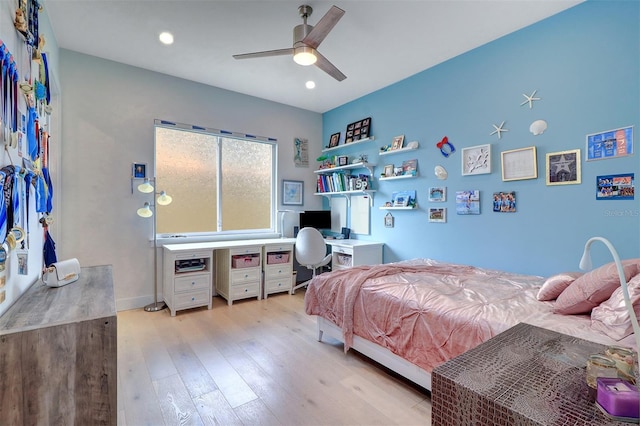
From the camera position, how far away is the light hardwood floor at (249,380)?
1.68 metres

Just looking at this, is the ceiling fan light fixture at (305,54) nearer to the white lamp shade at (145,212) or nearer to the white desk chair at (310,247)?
the white desk chair at (310,247)

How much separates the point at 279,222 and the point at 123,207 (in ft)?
6.67

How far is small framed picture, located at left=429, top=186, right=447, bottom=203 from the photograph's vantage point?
10.6 ft

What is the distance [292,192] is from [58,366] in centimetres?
376

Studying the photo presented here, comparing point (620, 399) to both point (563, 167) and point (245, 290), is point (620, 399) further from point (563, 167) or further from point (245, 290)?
point (245, 290)

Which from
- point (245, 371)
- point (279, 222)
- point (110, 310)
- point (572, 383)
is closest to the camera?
point (572, 383)

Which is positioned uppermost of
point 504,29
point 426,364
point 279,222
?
point 504,29

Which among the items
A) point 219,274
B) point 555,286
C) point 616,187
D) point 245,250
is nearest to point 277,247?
point 245,250

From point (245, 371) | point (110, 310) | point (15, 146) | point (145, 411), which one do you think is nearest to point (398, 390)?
point (245, 371)

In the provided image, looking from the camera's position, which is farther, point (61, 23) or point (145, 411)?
point (61, 23)

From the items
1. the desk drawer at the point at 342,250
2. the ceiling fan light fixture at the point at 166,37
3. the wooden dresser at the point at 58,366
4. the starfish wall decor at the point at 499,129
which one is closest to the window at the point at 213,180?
the ceiling fan light fixture at the point at 166,37

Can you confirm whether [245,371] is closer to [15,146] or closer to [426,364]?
[426,364]

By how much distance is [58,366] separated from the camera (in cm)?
106

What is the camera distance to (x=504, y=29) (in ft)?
8.73
